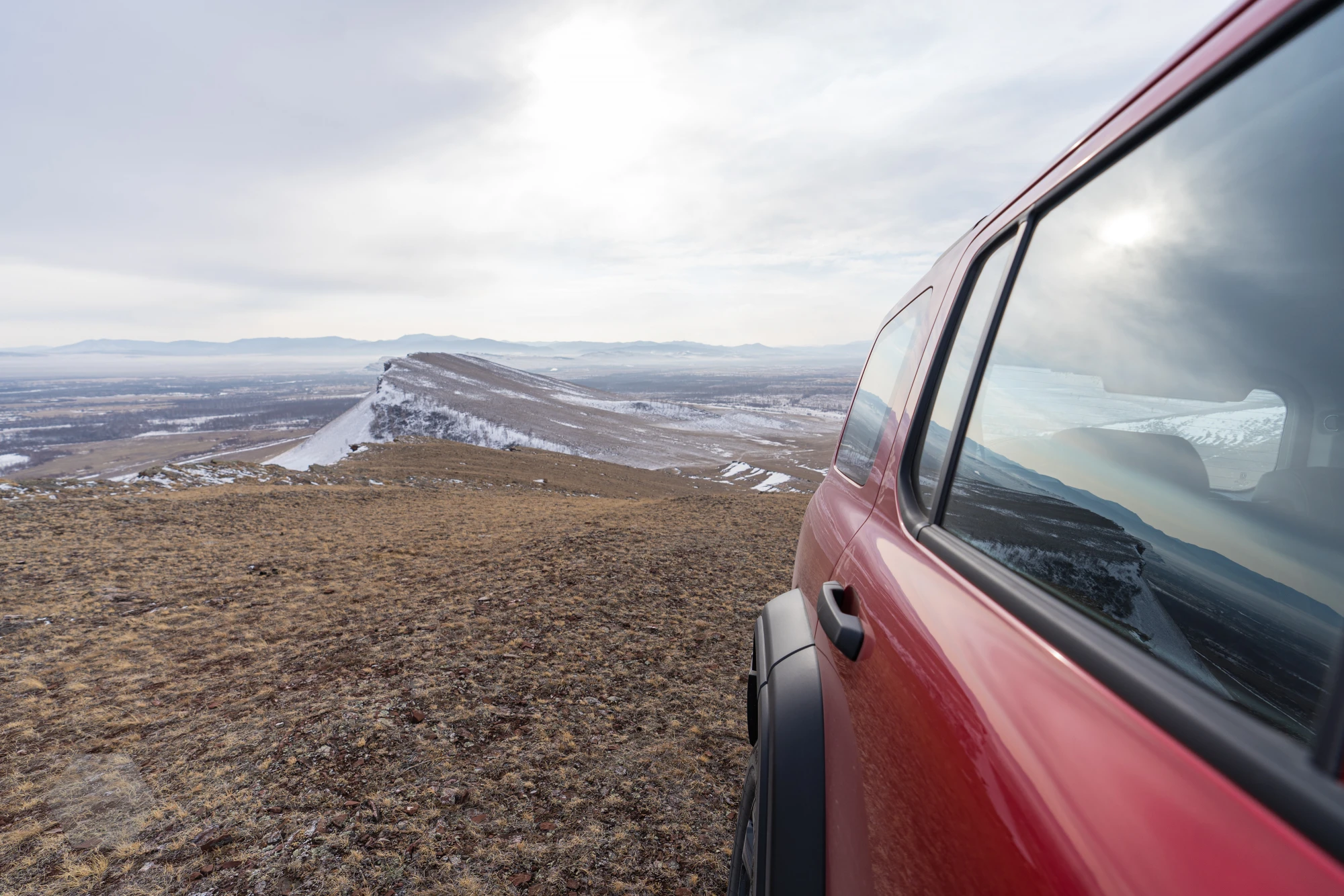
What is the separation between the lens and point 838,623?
153 centimetres

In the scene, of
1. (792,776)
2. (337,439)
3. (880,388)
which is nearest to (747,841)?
(792,776)

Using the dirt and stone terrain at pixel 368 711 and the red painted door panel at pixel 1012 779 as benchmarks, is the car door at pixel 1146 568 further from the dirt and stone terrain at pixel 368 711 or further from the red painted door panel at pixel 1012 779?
the dirt and stone terrain at pixel 368 711

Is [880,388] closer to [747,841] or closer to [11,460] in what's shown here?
[747,841]

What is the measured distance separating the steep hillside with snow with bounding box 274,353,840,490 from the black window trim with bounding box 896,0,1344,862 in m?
32.7

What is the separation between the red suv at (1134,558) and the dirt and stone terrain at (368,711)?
1653 millimetres

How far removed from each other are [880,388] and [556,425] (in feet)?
189

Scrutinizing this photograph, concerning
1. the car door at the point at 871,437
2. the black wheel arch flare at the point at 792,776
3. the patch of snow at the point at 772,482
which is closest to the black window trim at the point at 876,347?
the car door at the point at 871,437

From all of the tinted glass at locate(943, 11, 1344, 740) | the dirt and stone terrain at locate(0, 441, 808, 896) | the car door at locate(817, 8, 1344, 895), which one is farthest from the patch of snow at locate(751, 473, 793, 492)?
the tinted glass at locate(943, 11, 1344, 740)

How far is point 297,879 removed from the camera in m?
2.30

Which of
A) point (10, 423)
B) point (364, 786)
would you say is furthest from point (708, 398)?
point (10, 423)

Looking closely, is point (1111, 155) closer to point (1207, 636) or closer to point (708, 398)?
point (1207, 636)

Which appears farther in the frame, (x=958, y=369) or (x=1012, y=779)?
(x=958, y=369)

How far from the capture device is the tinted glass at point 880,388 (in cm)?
202

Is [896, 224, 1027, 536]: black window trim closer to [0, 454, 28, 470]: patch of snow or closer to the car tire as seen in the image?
the car tire
